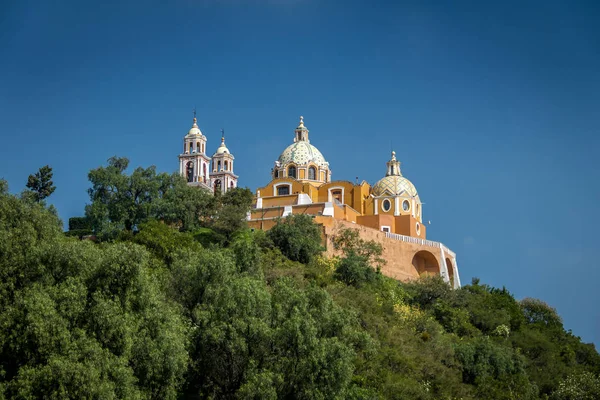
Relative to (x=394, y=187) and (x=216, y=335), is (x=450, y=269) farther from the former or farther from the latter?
(x=216, y=335)

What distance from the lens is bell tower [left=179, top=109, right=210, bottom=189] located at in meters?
56.9

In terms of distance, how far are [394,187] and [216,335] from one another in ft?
86.0

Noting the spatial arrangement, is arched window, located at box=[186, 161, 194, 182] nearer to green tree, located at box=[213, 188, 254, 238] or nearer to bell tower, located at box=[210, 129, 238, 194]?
bell tower, located at box=[210, 129, 238, 194]

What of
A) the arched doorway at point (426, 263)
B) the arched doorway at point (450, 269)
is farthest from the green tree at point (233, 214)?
the arched doorway at point (450, 269)

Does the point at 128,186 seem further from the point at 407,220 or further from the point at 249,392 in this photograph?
the point at 249,392

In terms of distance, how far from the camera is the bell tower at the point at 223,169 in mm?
60844

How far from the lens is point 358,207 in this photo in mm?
45219

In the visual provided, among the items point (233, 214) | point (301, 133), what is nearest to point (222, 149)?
point (301, 133)

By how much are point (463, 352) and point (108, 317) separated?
49.6 feet

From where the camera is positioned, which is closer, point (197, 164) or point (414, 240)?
point (414, 240)

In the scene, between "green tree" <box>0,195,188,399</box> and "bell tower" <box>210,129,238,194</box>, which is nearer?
"green tree" <box>0,195,188,399</box>

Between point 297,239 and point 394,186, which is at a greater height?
point 394,186

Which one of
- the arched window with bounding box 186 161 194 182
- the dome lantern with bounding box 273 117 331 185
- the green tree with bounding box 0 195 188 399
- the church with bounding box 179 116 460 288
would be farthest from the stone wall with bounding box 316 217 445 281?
the arched window with bounding box 186 161 194 182

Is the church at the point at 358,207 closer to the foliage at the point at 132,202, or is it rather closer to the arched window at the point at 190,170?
the foliage at the point at 132,202
